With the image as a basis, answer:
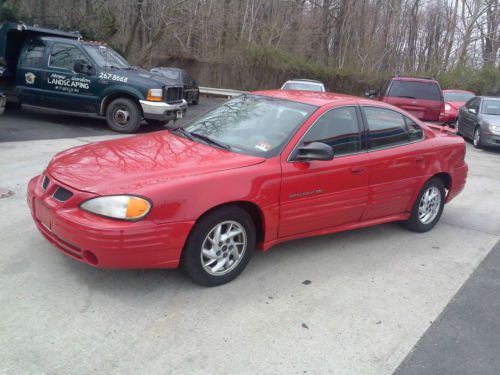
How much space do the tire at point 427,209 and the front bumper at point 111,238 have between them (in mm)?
3011

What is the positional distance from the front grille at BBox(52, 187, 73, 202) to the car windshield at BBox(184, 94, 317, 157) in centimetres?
135

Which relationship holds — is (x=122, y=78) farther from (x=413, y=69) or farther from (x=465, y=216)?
(x=413, y=69)

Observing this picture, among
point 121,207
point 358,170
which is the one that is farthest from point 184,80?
point 121,207

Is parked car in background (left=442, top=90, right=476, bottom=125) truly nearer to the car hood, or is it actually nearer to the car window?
the car window

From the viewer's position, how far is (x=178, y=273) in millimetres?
4059

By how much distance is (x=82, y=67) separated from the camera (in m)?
10.8

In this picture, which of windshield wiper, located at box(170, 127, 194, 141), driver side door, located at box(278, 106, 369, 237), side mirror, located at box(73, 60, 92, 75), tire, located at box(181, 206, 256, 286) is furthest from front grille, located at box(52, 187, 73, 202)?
side mirror, located at box(73, 60, 92, 75)

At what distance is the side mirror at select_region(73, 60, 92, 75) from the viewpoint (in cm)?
1073

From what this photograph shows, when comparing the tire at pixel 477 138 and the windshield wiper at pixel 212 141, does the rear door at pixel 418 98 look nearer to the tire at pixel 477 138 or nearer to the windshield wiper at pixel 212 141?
the tire at pixel 477 138

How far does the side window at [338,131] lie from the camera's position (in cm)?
446

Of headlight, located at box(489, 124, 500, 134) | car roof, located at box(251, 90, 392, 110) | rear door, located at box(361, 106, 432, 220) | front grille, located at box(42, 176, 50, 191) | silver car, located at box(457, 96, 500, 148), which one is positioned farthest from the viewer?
silver car, located at box(457, 96, 500, 148)

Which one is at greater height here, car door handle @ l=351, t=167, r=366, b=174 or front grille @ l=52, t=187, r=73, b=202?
car door handle @ l=351, t=167, r=366, b=174

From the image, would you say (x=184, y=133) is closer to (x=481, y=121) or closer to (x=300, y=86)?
(x=481, y=121)

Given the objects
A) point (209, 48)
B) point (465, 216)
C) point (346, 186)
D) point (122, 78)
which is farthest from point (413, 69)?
point (346, 186)
